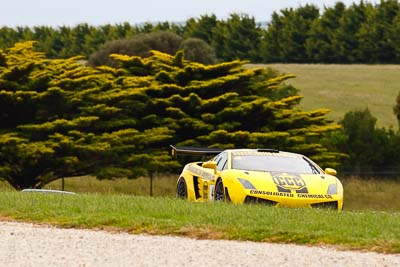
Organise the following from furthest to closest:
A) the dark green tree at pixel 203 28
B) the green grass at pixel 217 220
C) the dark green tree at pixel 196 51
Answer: the dark green tree at pixel 203 28 → the dark green tree at pixel 196 51 → the green grass at pixel 217 220

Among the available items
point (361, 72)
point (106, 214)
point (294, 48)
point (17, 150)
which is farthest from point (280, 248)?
point (294, 48)

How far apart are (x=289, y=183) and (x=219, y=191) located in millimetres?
1293

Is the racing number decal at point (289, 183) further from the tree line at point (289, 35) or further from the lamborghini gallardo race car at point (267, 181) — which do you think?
the tree line at point (289, 35)

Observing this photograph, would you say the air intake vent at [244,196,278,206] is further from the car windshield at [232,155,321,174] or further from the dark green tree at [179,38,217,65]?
the dark green tree at [179,38,217,65]

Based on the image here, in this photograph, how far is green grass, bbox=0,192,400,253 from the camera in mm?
12312

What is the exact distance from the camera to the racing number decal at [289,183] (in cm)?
1694

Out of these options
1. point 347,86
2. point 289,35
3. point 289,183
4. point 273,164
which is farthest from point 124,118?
point 289,35

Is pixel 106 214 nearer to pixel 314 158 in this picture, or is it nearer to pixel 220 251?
pixel 220 251

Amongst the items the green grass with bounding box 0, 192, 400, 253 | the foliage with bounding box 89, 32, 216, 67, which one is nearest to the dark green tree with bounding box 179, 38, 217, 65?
the foliage with bounding box 89, 32, 216, 67

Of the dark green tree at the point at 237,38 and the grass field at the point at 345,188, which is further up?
the dark green tree at the point at 237,38

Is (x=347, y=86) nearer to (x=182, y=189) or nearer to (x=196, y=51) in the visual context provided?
(x=196, y=51)

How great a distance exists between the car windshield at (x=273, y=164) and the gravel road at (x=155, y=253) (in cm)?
572

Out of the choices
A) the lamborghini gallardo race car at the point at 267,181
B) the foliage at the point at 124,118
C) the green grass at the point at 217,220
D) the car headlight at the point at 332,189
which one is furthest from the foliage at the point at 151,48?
the green grass at the point at 217,220

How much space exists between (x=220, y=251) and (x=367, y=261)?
160cm
